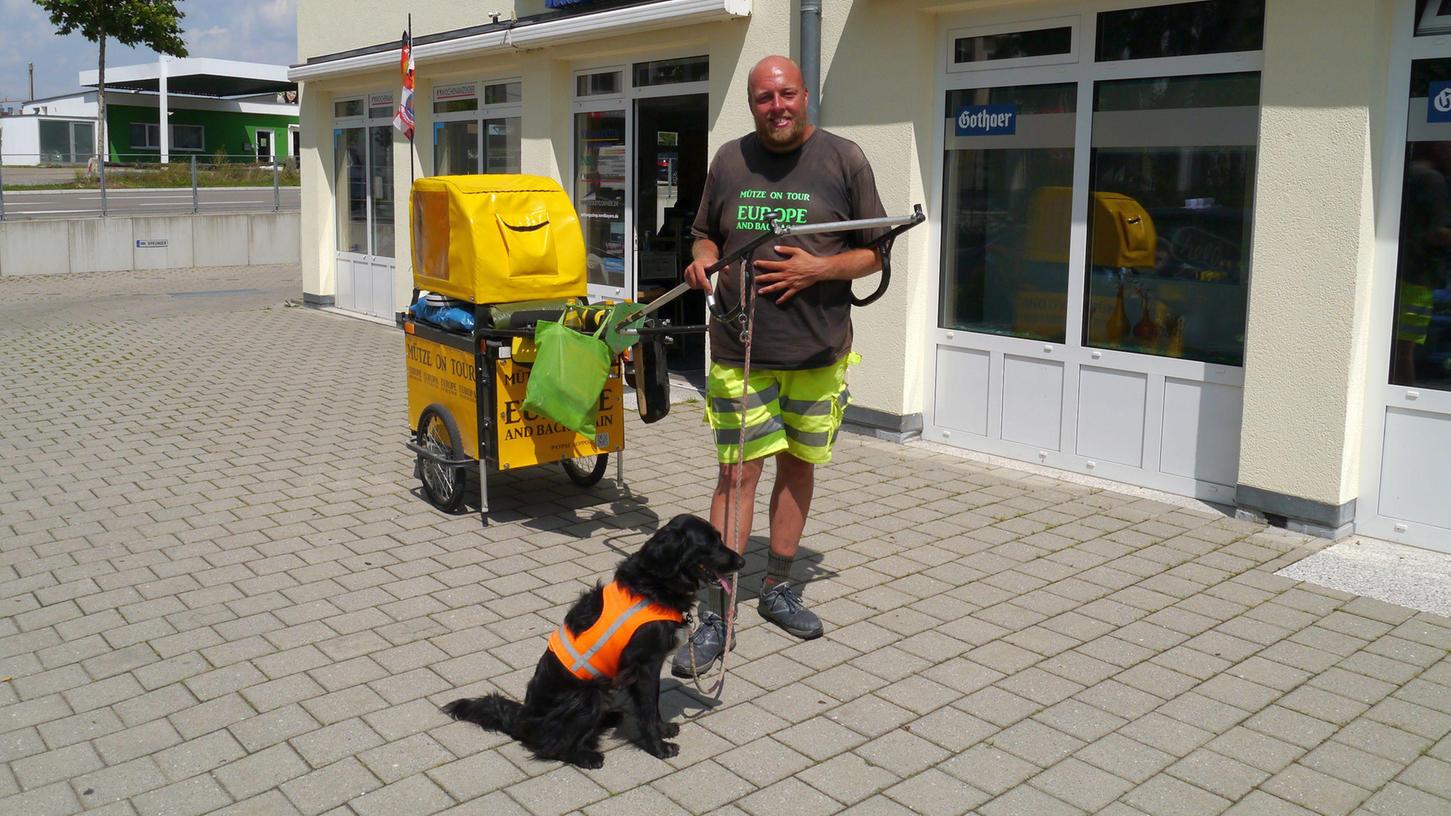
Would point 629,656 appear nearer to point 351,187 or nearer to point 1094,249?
point 1094,249

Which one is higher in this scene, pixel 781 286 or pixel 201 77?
pixel 201 77

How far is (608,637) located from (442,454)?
2932mm

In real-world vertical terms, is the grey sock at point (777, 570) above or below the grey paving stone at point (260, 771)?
above

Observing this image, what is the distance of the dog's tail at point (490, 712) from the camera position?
3969 millimetres

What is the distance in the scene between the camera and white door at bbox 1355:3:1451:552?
5691 millimetres

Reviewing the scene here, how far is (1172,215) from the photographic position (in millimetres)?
6727

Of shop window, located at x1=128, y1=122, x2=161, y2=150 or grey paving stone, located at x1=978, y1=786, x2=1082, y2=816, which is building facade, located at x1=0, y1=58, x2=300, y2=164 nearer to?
shop window, located at x1=128, y1=122, x2=161, y2=150

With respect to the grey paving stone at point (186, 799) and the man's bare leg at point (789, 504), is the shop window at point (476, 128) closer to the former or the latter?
the man's bare leg at point (789, 504)

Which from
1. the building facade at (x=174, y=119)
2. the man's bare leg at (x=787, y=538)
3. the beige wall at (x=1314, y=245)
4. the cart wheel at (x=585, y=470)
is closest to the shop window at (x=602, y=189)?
the cart wheel at (x=585, y=470)

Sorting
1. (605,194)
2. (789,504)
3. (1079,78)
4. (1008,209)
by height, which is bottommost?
(789,504)

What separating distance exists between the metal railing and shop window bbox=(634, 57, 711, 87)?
48.7 feet

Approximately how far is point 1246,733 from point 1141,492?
2.97 meters

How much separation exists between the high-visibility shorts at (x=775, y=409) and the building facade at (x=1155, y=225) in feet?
8.78

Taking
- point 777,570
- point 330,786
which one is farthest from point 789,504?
point 330,786
